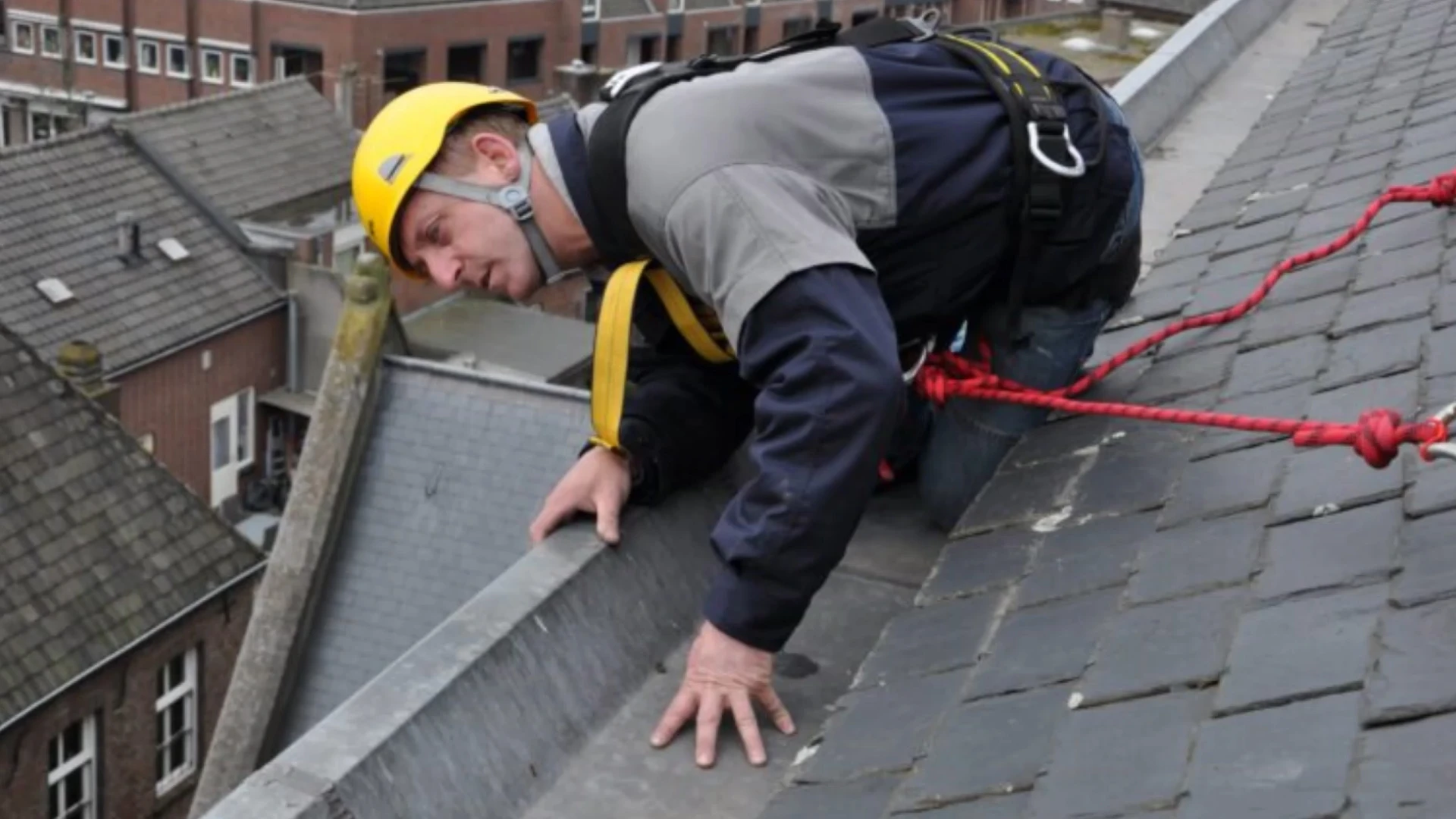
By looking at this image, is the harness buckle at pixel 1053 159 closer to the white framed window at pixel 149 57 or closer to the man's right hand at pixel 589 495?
the man's right hand at pixel 589 495

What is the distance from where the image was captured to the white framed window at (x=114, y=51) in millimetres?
45781

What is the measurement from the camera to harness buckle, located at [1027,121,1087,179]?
4121 mm

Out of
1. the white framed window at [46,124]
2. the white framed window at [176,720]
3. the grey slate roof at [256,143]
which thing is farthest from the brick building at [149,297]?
the white framed window at [46,124]

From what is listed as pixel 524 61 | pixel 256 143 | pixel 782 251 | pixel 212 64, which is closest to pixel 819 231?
pixel 782 251

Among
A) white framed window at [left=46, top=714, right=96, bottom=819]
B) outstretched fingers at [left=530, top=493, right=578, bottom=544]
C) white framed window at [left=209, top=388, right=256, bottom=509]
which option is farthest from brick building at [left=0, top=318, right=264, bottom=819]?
outstretched fingers at [left=530, top=493, right=578, bottom=544]

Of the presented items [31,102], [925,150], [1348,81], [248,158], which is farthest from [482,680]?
[31,102]

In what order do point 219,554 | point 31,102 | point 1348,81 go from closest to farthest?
point 1348,81
point 219,554
point 31,102

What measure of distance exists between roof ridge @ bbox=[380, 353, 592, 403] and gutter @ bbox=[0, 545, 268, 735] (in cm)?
618

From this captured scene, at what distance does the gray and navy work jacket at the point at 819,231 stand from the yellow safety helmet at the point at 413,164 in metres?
0.12

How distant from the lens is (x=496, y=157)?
4031 millimetres

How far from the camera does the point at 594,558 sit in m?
4.26

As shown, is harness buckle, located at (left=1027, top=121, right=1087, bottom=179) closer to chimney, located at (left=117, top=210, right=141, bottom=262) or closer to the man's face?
the man's face

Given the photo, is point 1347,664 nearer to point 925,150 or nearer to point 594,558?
point 925,150

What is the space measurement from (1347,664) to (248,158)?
30.1 m
